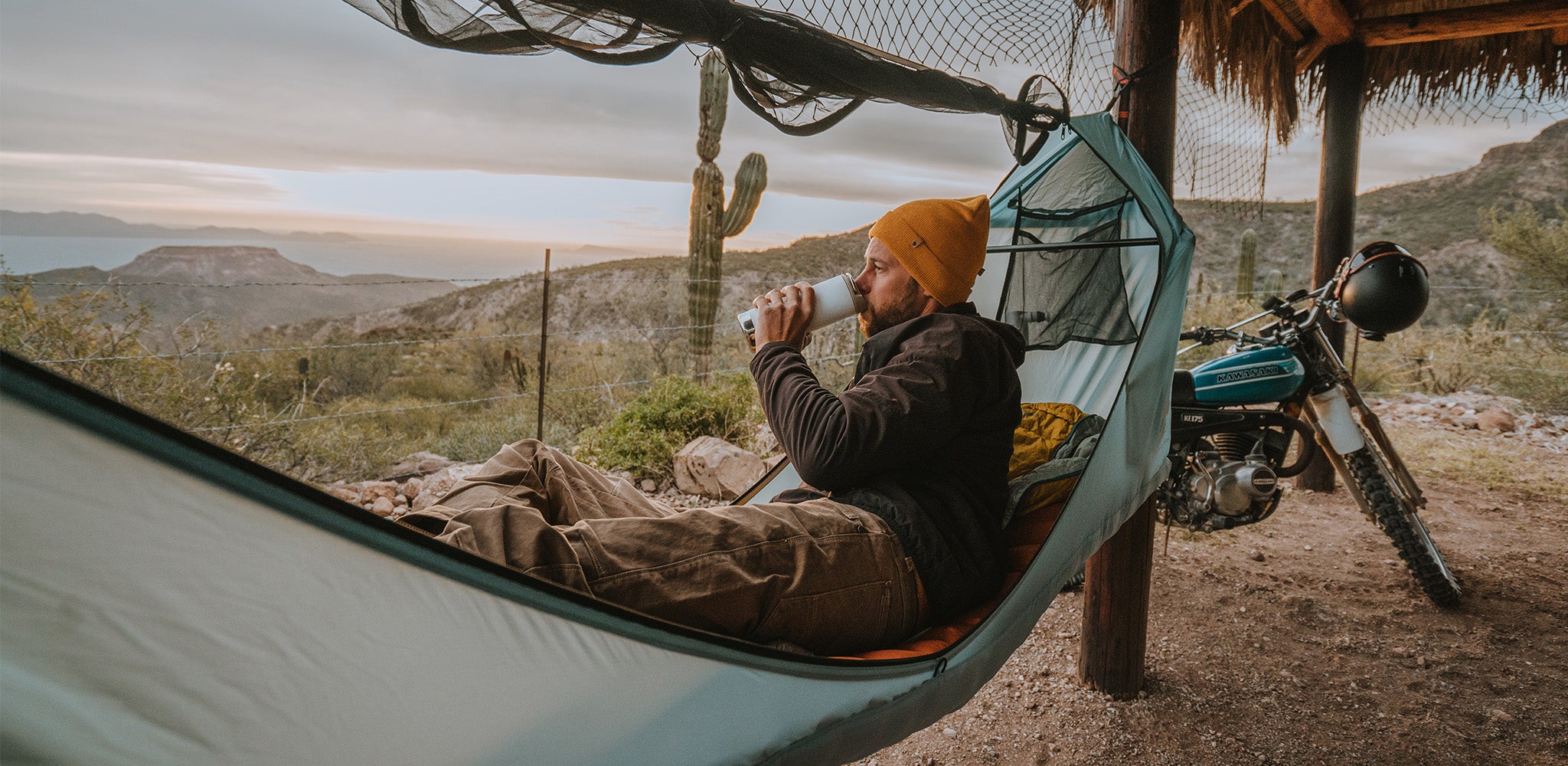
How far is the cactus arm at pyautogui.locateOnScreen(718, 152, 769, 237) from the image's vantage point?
606 centimetres

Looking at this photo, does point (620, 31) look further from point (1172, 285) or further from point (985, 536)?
point (1172, 285)

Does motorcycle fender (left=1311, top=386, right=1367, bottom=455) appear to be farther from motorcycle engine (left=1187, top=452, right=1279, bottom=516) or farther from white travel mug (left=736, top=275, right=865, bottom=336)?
white travel mug (left=736, top=275, right=865, bottom=336)

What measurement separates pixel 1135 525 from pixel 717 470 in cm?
194

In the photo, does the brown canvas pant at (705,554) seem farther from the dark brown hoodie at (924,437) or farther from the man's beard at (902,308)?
the man's beard at (902,308)

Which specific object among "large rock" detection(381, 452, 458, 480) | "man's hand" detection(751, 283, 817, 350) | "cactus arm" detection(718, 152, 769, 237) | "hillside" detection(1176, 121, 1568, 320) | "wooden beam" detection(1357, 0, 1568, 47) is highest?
"hillside" detection(1176, 121, 1568, 320)

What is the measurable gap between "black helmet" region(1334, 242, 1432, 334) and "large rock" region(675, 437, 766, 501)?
2215mm

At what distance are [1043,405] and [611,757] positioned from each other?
4.86ft

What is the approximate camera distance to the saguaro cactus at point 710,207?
5.56 metres

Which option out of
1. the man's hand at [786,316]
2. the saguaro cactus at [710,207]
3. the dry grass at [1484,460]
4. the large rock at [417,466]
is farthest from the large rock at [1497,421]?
the large rock at [417,466]

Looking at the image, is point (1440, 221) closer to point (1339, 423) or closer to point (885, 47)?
point (1339, 423)

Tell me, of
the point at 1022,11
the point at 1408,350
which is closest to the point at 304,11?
the point at 1022,11

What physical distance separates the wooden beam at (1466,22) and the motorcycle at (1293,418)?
1.59 meters

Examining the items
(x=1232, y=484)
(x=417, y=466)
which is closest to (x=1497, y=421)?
(x=1232, y=484)

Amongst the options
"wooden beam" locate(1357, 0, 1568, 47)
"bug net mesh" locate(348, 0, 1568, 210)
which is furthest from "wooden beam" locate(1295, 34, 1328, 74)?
"bug net mesh" locate(348, 0, 1568, 210)
